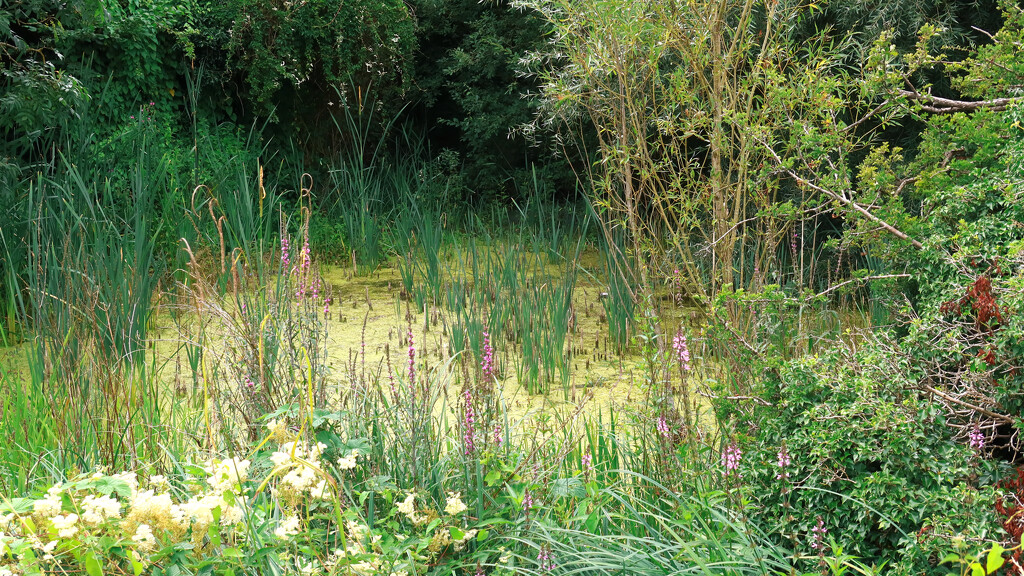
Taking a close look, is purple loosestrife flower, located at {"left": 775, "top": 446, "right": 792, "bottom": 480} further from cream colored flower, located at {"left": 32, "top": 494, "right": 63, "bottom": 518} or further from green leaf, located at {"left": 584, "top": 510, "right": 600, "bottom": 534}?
cream colored flower, located at {"left": 32, "top": 494, "right": 63, "bottom": 518}

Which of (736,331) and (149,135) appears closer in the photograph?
(736,331)

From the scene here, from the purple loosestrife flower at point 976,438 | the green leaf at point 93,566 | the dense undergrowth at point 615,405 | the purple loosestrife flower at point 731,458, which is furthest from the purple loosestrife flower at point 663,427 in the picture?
the green leaf at point 93,566

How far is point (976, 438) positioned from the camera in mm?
1840

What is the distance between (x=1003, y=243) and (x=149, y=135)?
5119 mm

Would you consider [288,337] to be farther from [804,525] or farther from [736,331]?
[804,525]

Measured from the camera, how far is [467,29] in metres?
8.34

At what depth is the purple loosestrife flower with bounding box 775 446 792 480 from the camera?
1.83 meters

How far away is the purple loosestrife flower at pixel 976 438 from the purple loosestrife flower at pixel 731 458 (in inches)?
21.9

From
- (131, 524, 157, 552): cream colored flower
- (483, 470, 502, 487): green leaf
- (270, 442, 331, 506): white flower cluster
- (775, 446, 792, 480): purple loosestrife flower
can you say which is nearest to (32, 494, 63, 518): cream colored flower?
(131, 524, 157, 552): cream colored flower

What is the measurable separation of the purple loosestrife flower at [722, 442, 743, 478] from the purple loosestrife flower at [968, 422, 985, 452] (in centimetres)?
56

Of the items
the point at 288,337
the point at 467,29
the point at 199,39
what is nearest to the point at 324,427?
the point at 288,337

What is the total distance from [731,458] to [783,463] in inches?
17.9

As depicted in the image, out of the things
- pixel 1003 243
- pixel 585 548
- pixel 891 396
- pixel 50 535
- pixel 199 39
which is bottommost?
pixel 585 548

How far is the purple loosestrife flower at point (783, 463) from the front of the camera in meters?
1.83
